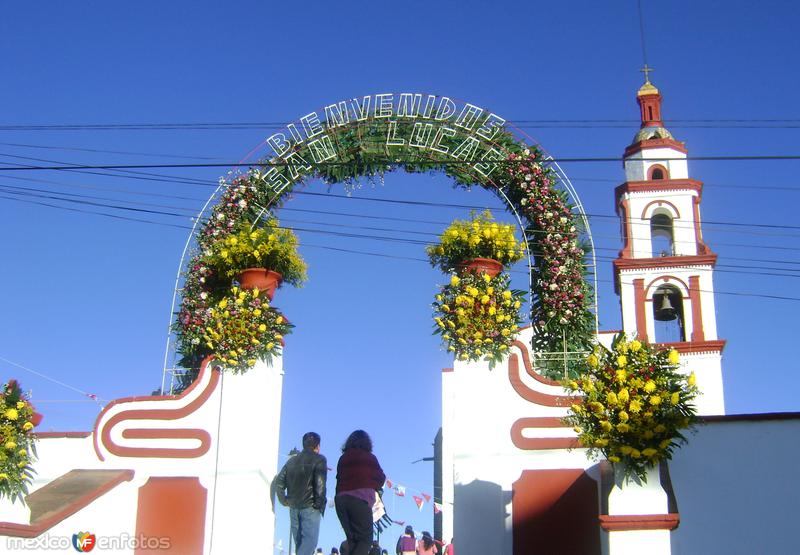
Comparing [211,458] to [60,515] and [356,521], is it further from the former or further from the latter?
[356,521]

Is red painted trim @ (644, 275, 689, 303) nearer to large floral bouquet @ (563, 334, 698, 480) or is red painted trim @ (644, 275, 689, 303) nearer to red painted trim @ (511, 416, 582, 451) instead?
red painted trim @ (511, 416, 582, 451)

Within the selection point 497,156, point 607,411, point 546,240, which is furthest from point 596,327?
point 607,411

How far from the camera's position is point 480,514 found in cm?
1169

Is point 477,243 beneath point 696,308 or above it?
beneath

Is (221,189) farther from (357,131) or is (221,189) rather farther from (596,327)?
(596,327)

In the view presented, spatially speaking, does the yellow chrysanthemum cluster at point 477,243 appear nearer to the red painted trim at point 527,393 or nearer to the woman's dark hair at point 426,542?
the red painted trim at point 527,393

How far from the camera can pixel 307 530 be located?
1011cm

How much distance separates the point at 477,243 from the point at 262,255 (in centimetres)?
288

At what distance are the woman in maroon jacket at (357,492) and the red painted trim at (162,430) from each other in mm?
3849

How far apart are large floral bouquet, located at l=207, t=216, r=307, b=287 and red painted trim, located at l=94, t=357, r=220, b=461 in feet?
4.59

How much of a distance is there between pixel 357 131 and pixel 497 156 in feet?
6.96

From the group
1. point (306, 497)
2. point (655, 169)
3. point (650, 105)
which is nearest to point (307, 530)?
point (306, 497)

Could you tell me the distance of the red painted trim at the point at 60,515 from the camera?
36.0 ft

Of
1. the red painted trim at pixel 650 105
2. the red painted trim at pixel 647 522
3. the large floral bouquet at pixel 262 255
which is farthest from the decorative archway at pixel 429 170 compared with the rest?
the red painted trim at pixel 650 105
